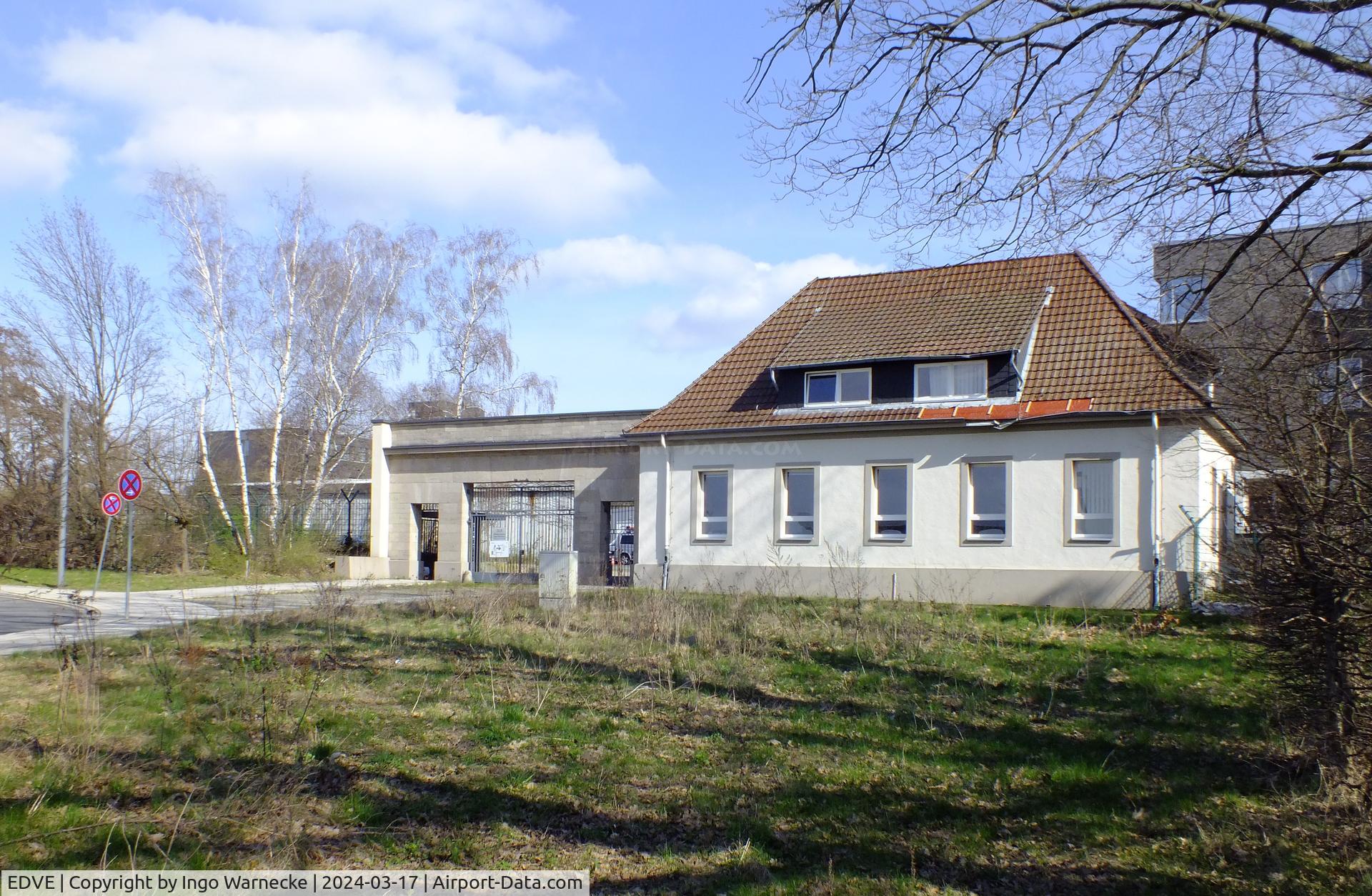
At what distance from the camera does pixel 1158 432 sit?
19875 millimetres

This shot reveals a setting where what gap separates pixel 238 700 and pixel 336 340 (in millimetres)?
29690

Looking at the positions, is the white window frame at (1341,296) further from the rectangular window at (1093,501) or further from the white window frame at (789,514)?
the white window frame at (789,514)

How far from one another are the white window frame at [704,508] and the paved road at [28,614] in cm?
1293

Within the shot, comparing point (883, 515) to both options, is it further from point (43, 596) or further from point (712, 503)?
point (43, 596)

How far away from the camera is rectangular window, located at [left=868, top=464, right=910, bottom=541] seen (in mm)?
22344

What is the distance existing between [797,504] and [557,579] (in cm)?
889

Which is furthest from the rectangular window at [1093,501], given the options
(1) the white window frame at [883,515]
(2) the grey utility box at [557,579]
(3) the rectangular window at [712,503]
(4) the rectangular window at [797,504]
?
(2) the grey utility box at [557,579]

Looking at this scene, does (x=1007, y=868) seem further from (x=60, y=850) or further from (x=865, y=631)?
(x=865, y=631)

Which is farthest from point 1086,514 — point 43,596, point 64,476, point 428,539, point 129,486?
point 64,476

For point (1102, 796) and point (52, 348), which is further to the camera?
point (52, 348)

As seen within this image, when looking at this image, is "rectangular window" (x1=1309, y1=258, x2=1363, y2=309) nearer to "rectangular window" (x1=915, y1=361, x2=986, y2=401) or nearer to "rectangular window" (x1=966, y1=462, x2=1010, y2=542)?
"rectangular window" (x1=966, y1=462, x2=1010, y2=542)

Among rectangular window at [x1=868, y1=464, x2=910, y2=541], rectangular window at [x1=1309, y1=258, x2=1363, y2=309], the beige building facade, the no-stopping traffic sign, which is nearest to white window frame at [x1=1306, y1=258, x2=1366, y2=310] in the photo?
rectangular window at [x1=1309, y1=258, x2=1363, y2=309]

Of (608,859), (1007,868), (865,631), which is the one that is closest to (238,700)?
(608,859)

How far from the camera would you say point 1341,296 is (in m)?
7.13
